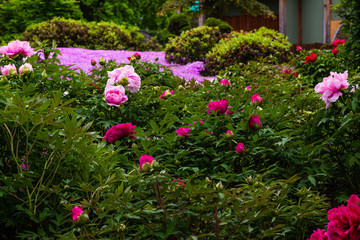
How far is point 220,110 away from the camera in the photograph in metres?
2.66

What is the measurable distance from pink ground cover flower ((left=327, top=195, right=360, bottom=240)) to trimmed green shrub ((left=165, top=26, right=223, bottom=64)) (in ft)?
32.5

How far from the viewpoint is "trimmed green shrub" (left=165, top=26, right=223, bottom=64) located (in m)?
11.2

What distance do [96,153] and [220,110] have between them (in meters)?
0.94

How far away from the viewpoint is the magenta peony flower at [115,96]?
2604mm

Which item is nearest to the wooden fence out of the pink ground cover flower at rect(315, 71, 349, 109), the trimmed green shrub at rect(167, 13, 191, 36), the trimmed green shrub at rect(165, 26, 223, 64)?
the trimmed green shrub at rect(167, 13, 191, 36)

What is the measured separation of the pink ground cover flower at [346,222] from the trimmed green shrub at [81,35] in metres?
12.1

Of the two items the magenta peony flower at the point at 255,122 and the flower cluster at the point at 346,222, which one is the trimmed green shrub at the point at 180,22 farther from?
the flower cluster at the point at 346,222

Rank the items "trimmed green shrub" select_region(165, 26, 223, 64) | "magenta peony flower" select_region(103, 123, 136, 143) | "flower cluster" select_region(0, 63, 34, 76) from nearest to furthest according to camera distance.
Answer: "magenta peony flower" select_region(103, 123, 136, 143) < "flower cluster" select_region(0, 63, 34, 76) < "trimmed green shrub" select_region(165, 26, 223, 64)

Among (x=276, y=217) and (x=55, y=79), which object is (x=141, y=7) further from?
(x=276, y=217)

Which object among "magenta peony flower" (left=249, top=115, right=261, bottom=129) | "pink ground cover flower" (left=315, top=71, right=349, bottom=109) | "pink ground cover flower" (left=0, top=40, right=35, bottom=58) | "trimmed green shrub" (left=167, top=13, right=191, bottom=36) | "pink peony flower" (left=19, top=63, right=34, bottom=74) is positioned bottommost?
"trimmed green shrub" (left=167, top=13, right=191, bottom=36)

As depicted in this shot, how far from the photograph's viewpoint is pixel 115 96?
8.54ft

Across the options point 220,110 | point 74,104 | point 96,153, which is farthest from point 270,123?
point 74,104

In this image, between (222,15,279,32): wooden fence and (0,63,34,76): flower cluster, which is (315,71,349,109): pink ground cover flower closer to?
(0,63,34,76): flower cluster

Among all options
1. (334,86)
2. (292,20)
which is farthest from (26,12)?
(334,86)
